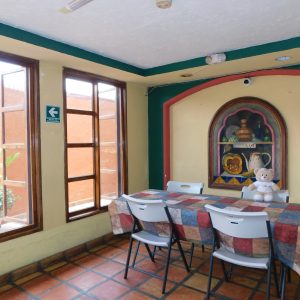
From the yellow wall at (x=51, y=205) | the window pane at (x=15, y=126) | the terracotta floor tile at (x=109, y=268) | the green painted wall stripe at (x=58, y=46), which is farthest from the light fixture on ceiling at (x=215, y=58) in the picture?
the terracotta floor tile at (x=109, y=268)

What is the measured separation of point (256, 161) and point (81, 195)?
94.8 inches

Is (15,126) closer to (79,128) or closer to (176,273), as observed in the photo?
(79,128)

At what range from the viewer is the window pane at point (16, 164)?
10.2 ft

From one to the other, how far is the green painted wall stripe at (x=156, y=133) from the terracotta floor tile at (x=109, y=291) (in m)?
2.15

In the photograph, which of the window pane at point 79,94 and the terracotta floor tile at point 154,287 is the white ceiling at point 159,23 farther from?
the terracotta floor tile at point 154,287

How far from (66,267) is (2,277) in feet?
2.11

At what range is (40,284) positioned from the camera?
9.08 ft


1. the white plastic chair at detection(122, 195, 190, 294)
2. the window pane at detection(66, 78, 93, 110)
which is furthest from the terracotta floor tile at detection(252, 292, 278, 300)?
the window pane at detection(66, 78, 93, 110)

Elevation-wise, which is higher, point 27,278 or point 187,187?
point 187,187

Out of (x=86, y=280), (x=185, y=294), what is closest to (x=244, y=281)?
(x=185, y=294)

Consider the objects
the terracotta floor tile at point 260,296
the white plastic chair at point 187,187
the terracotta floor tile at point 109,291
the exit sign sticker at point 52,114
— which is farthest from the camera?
the white plastic chair at point 187,187

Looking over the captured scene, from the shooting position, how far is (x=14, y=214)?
3.09 metres

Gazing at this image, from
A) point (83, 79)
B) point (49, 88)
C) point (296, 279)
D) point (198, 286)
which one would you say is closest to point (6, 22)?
point (49, 88)

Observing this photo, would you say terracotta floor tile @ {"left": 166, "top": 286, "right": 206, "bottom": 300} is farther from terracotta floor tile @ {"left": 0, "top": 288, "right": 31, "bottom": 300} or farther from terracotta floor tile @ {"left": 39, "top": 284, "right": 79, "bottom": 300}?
terracotta floor tile @ {"left": 0, "top": 288, "right": 31, "bottom": 300}
